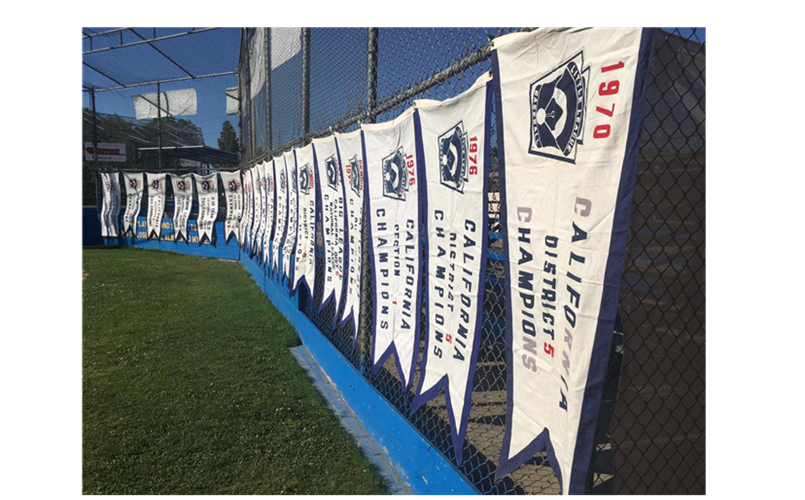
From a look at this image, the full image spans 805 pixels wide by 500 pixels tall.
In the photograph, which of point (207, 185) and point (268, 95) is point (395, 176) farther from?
point (207, 185)

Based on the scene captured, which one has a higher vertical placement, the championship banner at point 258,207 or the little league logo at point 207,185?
the little league logo at point 207,185

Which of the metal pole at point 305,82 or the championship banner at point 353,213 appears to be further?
the metal pole at point 305,82

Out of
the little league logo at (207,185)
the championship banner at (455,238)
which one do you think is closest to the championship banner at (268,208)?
the championship banner at (455,238)

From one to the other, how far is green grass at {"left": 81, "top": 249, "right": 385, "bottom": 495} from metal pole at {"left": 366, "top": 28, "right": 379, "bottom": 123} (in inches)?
93.9

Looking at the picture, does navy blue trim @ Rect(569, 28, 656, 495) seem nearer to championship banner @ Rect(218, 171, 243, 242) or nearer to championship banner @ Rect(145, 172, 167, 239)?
championship banner @ Rect(218, 171, 243, 242)

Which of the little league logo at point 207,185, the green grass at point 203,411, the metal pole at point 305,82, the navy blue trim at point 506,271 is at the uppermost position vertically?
the metal pole at point 305,82

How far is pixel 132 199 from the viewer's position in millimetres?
15586

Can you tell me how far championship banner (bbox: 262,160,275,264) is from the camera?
22.4 feet

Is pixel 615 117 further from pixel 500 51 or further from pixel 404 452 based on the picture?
pixel 404 452

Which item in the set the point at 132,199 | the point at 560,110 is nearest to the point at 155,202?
the point at 132,199

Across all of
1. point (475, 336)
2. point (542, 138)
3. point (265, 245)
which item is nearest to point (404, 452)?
point (475, 336)

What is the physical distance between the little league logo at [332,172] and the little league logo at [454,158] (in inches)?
73.8

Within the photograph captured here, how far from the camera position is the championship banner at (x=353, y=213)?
348 cm

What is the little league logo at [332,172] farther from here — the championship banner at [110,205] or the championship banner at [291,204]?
the championship banner at [110,205]
